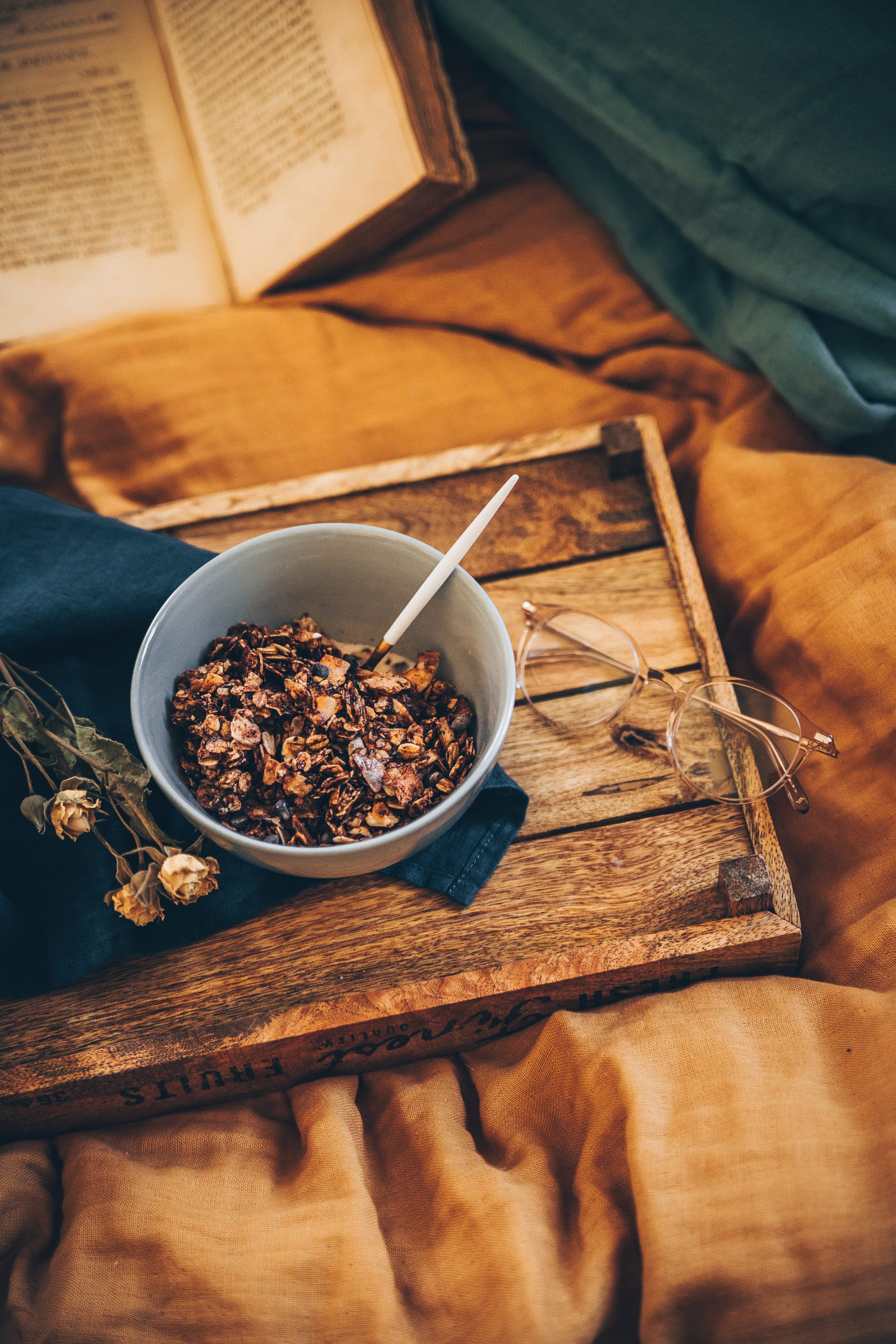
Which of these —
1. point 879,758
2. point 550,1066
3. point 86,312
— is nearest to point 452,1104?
point 550,1066

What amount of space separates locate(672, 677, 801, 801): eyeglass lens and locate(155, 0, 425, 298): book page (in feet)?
2.23

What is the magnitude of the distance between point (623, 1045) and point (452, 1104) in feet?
0.55

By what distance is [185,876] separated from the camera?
0.59 meters

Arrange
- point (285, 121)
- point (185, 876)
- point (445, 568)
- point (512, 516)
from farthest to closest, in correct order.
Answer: point (285, 121), point (512, 516), point (445, 568), point (185, 876)

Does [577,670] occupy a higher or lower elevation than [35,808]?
lower

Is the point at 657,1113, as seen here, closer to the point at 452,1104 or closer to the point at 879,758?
the point at 452,1104

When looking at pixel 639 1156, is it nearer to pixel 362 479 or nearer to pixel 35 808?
pixel 35 808

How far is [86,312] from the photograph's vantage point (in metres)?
1.13

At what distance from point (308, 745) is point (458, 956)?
0.72ft

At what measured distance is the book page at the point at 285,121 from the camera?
987mm

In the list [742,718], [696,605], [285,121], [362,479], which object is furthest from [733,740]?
[285,121]

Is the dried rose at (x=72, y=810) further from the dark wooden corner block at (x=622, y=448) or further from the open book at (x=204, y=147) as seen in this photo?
the open book at (x=204, y=147)

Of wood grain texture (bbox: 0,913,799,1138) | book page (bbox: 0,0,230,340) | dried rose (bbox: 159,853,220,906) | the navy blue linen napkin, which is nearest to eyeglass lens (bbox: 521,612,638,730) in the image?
the navy blue linen napkin

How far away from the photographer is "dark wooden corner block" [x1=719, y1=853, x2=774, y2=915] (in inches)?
28.0
